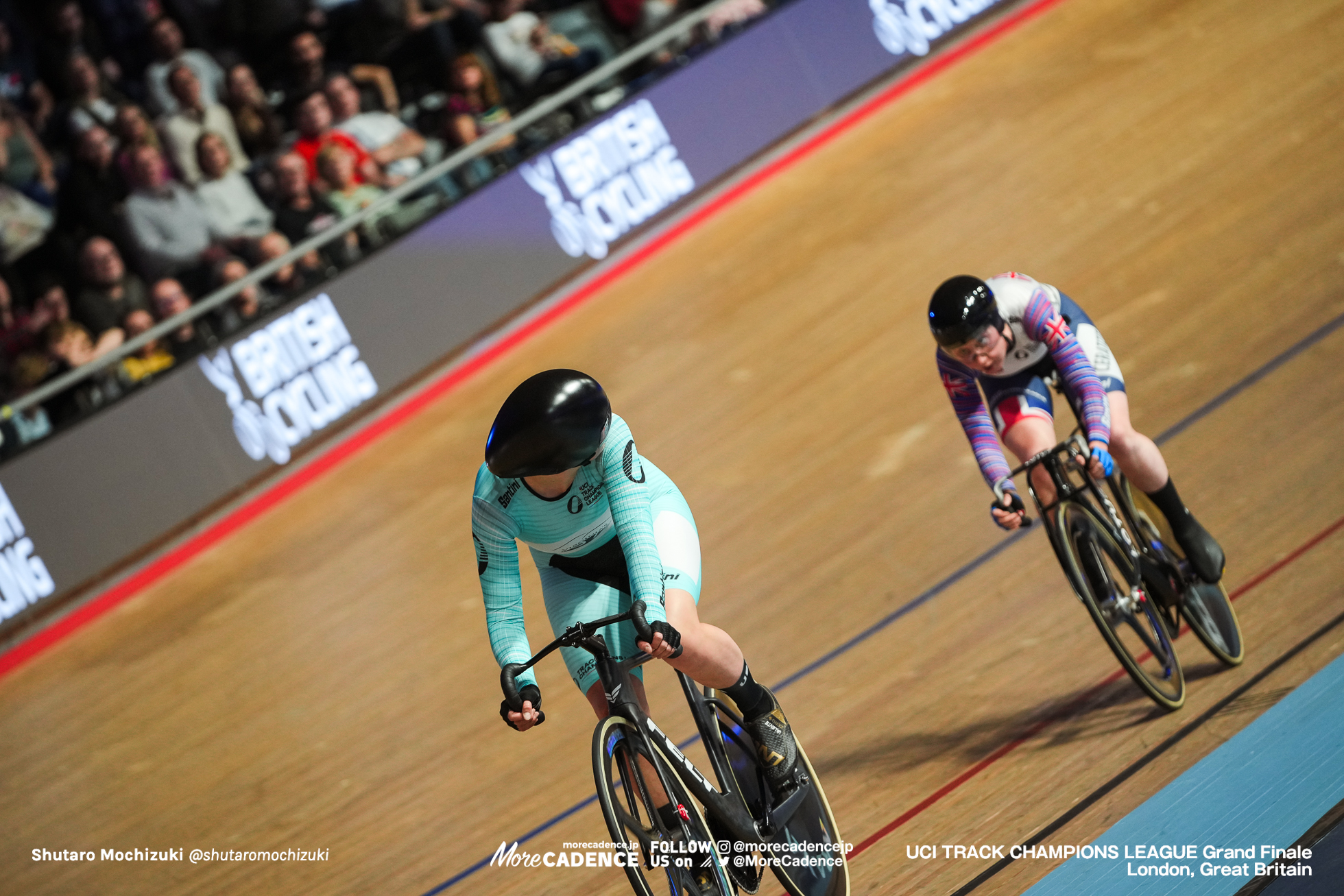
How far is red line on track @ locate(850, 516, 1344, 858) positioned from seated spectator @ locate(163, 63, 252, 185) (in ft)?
20.5

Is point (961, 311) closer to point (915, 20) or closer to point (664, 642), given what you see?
point (664, 642)

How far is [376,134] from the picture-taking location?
8242 millimetres

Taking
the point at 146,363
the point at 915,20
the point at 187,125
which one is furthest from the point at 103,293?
the point at 915,20

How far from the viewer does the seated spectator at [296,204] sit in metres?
7.77

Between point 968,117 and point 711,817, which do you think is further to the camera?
point 968,117

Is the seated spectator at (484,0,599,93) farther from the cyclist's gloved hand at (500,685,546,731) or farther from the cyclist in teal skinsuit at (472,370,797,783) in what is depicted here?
the cyclist's gloved hand at (500,685,546,731)

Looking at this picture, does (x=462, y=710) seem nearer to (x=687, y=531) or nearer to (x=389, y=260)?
(x=687, y=531)

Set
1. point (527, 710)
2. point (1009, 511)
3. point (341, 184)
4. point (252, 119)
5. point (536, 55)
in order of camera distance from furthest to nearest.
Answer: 1. point (536, 55)
2. point (252, 119)
3. point (341, 184)
4. point (1009, 511)
5. point (527, 710)

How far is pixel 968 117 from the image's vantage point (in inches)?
352

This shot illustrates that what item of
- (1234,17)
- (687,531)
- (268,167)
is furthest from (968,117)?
(687,531)

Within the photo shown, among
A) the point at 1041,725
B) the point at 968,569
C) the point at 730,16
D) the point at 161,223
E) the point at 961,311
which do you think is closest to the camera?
the point at 961,311

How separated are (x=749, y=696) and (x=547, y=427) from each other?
94cm

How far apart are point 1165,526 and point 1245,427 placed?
155cm

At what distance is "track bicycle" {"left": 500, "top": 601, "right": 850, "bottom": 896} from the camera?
107 inches
